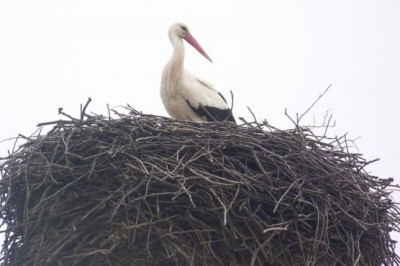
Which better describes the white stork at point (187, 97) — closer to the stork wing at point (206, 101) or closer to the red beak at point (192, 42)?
the stork wing at point (206, 101)

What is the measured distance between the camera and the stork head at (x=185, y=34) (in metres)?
4.66

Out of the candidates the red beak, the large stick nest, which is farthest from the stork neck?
the large stick nest

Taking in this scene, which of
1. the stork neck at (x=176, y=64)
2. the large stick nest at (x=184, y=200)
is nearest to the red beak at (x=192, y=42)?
the stork neck at (x=176, y=64)

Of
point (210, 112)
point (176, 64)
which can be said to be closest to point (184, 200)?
point (210, 112)

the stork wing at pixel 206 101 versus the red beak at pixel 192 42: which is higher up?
the red beak at pixel 192 42

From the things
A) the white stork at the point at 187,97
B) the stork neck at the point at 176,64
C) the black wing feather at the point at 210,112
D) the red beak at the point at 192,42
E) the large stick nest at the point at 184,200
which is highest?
the red beak at the point at 192,42

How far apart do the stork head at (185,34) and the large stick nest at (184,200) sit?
1.31 meters

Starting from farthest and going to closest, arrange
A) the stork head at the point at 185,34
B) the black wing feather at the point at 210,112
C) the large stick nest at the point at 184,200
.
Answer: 1. the stork head at the point at 185,34
2. the black wing feather at the point at 210,112
3. the large stick nest at the point at 184,200

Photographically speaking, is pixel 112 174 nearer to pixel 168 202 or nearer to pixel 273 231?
pixel 168 202

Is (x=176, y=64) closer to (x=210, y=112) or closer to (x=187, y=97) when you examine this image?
(x=187, y=97)

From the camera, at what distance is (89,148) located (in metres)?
3.24

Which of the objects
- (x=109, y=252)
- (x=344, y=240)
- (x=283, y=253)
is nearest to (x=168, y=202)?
(x=109, y=252)

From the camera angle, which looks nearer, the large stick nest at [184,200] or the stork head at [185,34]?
the large stick nest at [184,200]

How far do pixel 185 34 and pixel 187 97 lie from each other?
54 centimetres
